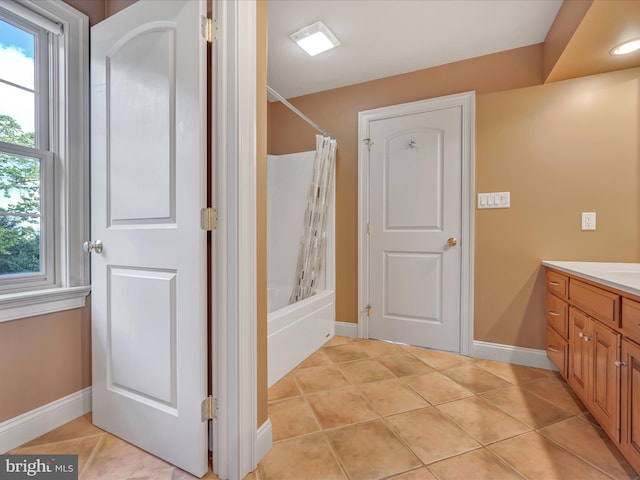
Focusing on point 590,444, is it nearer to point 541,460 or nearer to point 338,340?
point 541,460

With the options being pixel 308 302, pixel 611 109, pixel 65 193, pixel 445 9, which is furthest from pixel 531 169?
pixel 65 193

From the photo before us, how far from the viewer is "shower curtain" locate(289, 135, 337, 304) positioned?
2.47 m

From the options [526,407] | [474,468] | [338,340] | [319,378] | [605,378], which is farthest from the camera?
[338,340]

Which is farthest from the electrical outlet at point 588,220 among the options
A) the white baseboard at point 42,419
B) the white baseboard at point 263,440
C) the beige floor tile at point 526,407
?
the white baseboard at point 42,419

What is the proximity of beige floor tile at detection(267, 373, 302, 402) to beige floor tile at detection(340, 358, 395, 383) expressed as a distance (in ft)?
1.26

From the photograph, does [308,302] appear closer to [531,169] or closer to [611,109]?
[531,169]

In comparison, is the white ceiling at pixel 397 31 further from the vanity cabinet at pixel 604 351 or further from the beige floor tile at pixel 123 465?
the beige floor tile at pixel 123 465

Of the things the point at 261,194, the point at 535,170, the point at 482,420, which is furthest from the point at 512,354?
the point at 261,194

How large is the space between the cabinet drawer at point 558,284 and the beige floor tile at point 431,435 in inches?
42.5

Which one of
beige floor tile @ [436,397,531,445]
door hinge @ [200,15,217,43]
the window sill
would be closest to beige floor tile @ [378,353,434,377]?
beige floor tile @ [436,397,531,445]

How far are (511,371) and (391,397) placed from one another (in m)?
1.01

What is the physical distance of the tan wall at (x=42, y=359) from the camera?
1284mm

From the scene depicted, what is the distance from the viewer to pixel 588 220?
2.00 m

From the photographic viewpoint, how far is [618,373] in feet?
3.98
